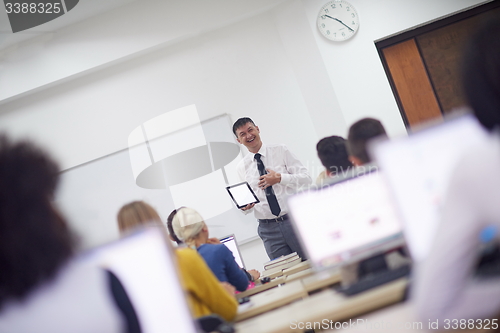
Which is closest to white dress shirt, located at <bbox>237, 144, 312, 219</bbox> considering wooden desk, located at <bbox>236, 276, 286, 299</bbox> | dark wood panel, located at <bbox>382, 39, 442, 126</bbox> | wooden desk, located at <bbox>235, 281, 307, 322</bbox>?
wooden desk, located at <bbox>236, 276, 286, 299</bbox>

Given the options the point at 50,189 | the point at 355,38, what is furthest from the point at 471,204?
the point at 355,38

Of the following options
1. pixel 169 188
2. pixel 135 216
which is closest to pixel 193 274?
pixel 135 216

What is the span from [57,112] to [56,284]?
4.13 m

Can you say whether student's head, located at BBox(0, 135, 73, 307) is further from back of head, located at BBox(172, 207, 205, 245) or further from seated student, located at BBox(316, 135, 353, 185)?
seated student, located at BBox(316, 135, 353, 185)

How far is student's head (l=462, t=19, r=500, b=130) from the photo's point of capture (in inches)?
31.8

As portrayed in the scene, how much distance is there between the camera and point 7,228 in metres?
0.99

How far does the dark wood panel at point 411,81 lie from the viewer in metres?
4.55

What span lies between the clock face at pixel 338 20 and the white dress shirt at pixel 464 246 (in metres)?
3.81

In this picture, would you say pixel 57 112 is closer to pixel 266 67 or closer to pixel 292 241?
pixel 266 67

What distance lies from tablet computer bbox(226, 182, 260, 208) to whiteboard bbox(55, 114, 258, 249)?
1.02m

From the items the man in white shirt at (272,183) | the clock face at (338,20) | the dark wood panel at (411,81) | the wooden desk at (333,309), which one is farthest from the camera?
the dark wood panel at (411,81)

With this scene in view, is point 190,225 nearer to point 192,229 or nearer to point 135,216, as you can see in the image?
point 192,229

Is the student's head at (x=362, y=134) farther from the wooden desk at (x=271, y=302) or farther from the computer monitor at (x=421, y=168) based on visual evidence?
the wooden desk at (x=271, y=302)

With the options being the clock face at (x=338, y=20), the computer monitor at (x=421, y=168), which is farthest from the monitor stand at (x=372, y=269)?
the clock face at (x=338, y=20)
